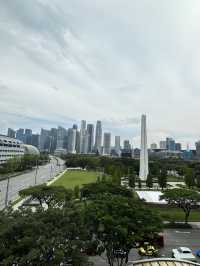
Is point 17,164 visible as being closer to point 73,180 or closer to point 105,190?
point 73,180

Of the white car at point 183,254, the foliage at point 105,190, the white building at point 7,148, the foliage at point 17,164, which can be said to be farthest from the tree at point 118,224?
the white building at point 7,148

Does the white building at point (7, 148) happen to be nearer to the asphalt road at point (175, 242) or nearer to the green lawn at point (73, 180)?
the green lawn at point (73, 180)

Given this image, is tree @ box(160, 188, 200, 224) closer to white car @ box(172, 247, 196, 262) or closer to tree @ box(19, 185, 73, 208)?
white car @ box(172, 247, 196, 262)

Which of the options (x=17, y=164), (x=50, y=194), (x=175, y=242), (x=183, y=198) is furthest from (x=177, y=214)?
(x=17, y=164)

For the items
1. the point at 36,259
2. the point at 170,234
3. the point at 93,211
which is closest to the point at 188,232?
the point at 170,234

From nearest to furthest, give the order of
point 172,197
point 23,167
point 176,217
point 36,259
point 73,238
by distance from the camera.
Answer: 1. point 36,259
2. point 73,238
3. point 172,197
4. point 176,217
5. point 23,167

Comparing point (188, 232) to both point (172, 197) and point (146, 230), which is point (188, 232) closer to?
point (172, 197)
